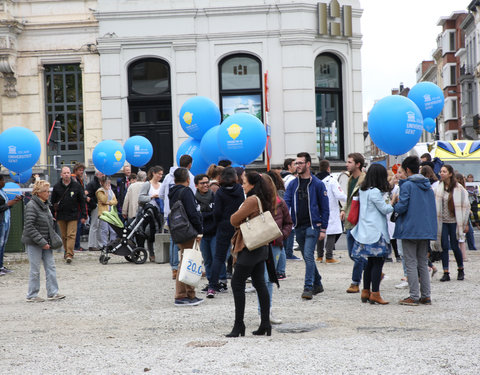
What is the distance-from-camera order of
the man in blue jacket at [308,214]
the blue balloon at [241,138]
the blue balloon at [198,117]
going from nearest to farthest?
the man in blue jacket at [308,214]
the blue balloon at [241,138]
the blue balloon at [198,117]

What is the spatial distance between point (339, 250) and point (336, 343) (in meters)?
10.4

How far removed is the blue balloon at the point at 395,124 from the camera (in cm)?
1316

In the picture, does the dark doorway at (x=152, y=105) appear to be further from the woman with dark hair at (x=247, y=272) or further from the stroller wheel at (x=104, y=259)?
the woman with dark hair at (x=247, y=272)

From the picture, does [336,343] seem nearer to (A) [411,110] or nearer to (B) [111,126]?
(A) [411,110]

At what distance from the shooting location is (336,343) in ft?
23.7

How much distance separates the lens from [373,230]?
9.80 meters

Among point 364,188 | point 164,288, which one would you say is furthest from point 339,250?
point 364,188

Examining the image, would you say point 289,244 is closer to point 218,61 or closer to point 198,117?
point 198,117

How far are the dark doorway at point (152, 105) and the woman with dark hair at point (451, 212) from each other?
14.2 metres

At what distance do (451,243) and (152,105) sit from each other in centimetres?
1513

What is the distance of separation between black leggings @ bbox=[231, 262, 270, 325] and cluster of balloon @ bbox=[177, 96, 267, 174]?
20.2 ft

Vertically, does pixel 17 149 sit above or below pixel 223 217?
above

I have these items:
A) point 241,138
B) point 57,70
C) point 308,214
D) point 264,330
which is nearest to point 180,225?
point 308,214

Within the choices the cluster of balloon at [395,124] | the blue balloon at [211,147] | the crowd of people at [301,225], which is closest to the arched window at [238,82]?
the blue balloon at [211,147]
